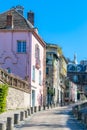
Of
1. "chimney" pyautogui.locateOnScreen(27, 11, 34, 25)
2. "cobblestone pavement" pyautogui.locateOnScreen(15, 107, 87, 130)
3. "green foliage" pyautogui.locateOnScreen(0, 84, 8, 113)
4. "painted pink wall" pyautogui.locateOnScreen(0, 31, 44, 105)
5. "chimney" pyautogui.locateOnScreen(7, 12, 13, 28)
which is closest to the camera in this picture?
"cobblestone pavement" pyautogui.locateOnScreen(15, 107, 87, 130)

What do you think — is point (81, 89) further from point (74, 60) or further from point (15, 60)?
point (15, 60)

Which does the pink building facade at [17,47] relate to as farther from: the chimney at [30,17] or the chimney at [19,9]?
the chimney at [30,17]

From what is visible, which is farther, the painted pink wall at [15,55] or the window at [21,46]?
the window at [21,46]

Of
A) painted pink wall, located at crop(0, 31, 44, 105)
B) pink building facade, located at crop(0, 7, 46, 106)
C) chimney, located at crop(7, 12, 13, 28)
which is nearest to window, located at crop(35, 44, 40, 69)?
pink building facade, located at crop(0, 7, 46, 106)

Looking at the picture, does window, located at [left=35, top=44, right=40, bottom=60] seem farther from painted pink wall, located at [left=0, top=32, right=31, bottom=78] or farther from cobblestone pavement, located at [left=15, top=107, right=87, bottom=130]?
cobblestone pavement, located at [left=15, top=107, right=87, bottom=130]

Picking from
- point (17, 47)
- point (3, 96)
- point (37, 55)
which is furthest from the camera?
point (37, 55)

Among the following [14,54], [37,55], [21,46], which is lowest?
[14,54]

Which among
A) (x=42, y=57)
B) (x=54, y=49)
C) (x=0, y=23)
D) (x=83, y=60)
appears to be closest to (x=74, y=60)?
(x=83, y=60)

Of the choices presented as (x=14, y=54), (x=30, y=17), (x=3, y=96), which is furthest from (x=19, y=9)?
(x=3, y=96)

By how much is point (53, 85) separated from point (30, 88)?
93.8ft

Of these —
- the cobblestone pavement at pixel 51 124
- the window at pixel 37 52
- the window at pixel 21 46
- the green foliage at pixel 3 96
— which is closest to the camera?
the cobblestone pavement at pixel 51 124

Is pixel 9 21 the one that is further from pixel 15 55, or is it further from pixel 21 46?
pixel 15 55

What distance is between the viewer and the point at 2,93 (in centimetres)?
3638

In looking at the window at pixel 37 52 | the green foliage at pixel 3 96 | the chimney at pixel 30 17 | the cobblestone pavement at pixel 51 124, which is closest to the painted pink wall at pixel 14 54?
the window at pixel 37 52
